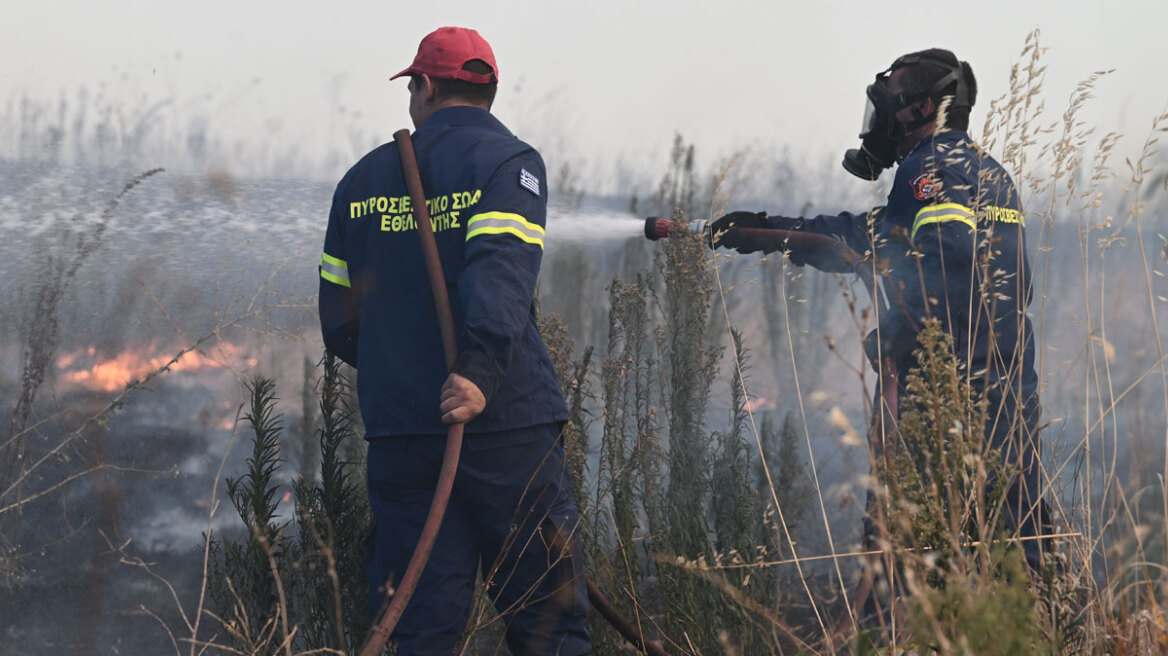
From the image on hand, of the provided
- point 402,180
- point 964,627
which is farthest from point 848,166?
point 964,627

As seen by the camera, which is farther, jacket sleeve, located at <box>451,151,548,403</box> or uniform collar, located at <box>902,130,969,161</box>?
uniform collar, located at <box>902,130,969,161</box>

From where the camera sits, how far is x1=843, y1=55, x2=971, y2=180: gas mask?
140 inches

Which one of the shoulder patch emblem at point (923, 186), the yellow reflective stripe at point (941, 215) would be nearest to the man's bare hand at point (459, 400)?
the yellow reflective stripe at point (941, 215)

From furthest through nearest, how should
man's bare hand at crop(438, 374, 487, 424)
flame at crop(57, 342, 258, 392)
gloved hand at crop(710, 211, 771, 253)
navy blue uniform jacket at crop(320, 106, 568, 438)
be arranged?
→ flame at crop(57, 342, 258, 392) < gloved hand at crop(710, 211, 771, 253) < navy blue uniform jacket at crop(320, 106, 568, 438) < man's bare hand at crop(438, 374, 487, 424)

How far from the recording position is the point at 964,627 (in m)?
1.30

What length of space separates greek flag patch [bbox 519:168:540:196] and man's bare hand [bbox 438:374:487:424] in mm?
573

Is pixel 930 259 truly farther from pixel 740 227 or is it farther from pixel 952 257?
pixel 740 227

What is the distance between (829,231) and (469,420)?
208 centimetres

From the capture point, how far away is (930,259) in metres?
3.21

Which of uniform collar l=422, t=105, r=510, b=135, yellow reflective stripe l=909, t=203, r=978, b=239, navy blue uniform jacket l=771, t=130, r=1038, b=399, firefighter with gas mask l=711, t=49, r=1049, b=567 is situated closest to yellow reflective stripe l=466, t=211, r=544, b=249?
uniform collar l=422, t=105, r=510, b=135

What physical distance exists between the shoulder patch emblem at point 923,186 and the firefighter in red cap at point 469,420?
1.38 m

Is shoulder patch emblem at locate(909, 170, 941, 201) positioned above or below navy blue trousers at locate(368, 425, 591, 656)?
above

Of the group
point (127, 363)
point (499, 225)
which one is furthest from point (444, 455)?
point (127, 363)

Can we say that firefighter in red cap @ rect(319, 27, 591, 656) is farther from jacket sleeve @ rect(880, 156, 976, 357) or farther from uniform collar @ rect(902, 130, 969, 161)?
uniform collar @ rect(902, 130, 969, 161)
